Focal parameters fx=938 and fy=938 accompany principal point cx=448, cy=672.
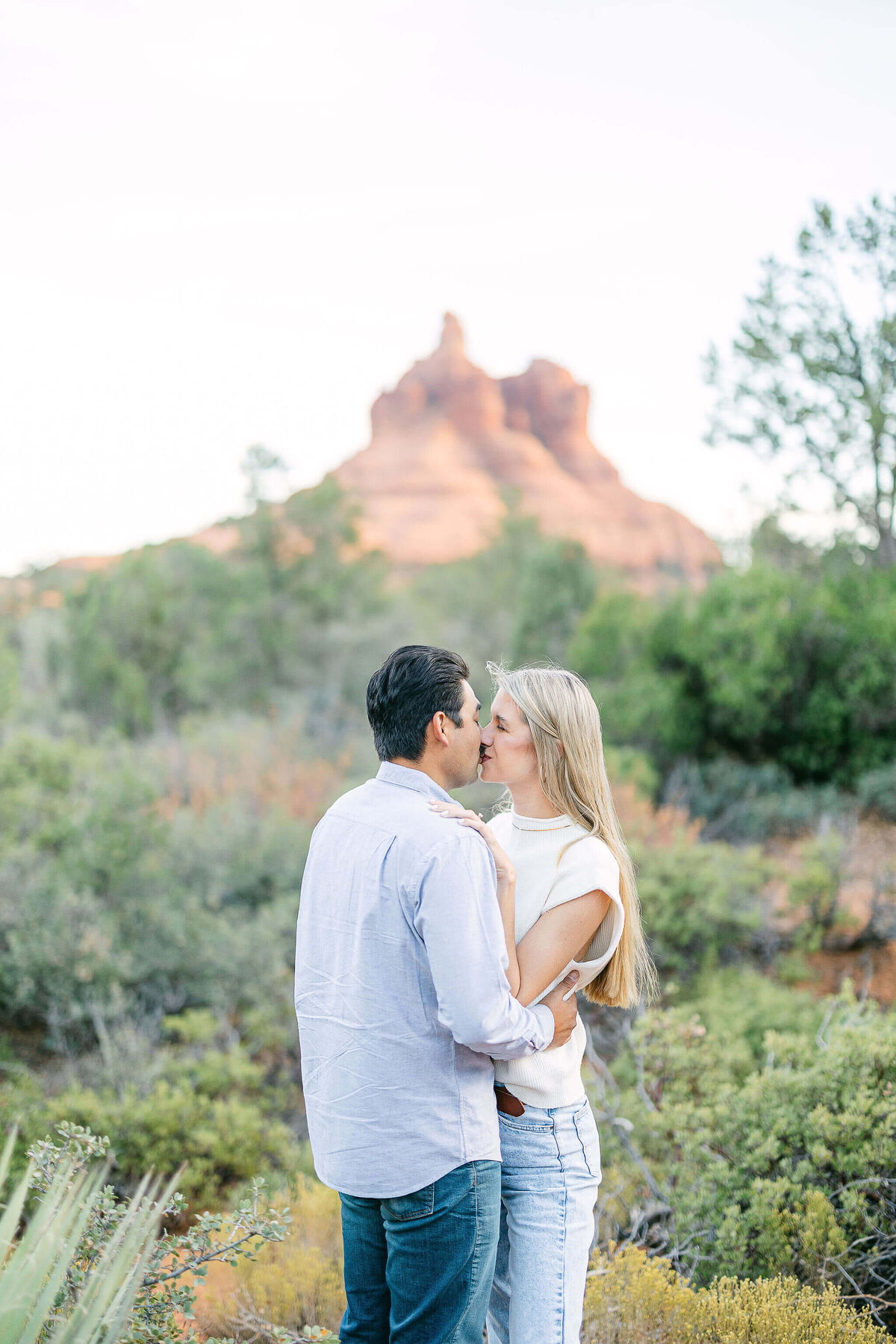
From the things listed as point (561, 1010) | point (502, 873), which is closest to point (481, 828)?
point (502, 873)

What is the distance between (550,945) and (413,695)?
60 cm

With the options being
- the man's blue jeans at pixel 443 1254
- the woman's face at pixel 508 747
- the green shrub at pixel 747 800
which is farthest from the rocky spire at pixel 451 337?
the man's blue jeans at pixel 443 1254

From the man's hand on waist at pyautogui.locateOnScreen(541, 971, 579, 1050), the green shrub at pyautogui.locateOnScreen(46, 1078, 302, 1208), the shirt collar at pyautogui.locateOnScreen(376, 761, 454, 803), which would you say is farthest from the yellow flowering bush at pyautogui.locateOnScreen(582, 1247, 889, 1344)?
the green shrub at pyautogui.locateOnScreen(46, 1078, 302, 1208)

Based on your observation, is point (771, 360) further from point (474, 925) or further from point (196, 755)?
point (474, 925)

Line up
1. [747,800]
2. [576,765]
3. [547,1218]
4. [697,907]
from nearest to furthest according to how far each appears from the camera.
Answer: [547,1218] → [576,765] → [697,907] → [747,800]

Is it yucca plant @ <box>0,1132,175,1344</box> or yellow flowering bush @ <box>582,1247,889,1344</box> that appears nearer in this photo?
yucca plant @ <box>0,1132,175,1344</box>

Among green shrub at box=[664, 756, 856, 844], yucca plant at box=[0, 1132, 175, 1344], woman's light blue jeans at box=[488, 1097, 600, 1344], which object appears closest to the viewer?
yucca plant at box=[0, 1132, 175, 1344]

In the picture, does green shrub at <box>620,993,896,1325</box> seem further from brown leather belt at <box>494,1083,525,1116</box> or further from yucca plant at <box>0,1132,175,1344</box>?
yucca plant at <box>0,1132,175,1344</box>

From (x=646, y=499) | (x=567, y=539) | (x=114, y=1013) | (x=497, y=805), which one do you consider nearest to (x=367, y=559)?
(x=567, y=539)

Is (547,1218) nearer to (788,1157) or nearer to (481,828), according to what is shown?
(481,828)

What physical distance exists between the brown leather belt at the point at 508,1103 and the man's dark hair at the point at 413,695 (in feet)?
2.40

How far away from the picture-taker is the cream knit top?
195cm

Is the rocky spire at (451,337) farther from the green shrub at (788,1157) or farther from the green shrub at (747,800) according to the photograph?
the green shrub at (788,1157)

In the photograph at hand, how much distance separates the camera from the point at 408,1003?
1.75 meters
